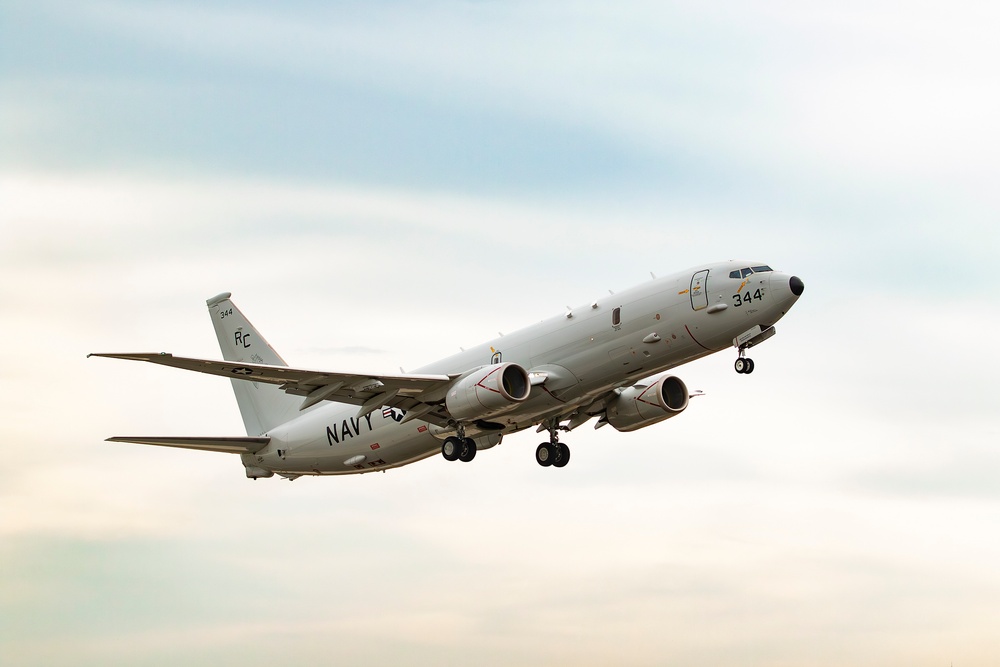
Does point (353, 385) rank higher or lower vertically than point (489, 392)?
higher

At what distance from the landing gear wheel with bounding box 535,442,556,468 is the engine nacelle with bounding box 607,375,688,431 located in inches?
108

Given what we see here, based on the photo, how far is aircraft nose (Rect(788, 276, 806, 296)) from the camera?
39.8 meters

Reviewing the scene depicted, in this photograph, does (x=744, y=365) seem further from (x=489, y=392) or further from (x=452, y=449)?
(x=452, y=449)

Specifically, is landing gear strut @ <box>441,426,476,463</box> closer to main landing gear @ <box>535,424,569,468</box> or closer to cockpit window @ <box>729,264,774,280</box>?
main landing gear @ <box>535,424,569,468</box>

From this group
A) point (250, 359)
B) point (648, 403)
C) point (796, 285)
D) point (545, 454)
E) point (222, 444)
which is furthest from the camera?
point (250, 359)

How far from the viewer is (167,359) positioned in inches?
1497

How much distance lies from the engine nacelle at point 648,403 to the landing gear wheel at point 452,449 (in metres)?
7.28

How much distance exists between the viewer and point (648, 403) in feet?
159

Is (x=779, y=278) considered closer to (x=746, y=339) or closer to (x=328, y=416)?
(x=746, y=339)

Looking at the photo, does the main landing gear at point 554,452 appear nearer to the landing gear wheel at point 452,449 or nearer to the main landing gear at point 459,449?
the main landing gear at point 459,449

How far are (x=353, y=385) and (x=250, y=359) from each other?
1449 cm

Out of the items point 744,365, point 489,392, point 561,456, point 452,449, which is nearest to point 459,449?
point 452,449

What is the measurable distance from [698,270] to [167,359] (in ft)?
57.5

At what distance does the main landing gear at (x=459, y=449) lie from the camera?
45.2 meters
